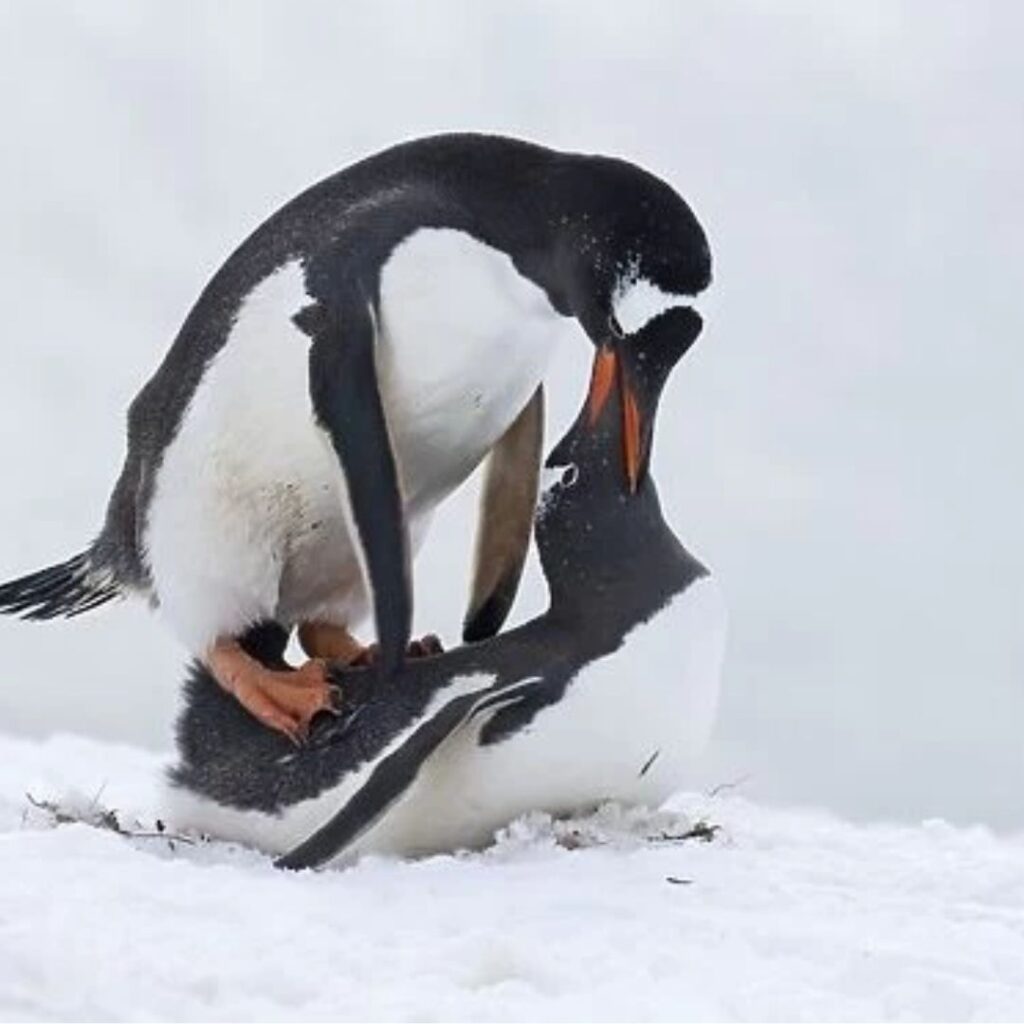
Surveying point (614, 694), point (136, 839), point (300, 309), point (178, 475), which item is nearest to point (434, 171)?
point (300, 309)

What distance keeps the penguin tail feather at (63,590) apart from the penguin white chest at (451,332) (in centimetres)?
110

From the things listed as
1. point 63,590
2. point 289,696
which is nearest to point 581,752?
point 289,696

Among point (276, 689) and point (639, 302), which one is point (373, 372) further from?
point (276, 689)

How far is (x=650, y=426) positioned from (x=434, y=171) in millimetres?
816

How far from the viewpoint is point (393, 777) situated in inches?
184

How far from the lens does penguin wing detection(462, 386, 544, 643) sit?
5.65 m

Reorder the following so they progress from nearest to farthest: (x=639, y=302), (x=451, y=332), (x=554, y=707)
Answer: (x=554, y=707)
(x=639, y=302)
(x=451, y=332)

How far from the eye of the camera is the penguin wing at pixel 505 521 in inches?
222

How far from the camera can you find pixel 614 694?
4.85m

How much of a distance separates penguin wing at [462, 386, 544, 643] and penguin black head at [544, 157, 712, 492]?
575 mm

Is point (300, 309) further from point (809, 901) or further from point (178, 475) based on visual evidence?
point (809, 901)

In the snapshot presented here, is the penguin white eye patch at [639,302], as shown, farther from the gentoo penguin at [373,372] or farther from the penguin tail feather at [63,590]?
the penguin tail feather at [63,590]

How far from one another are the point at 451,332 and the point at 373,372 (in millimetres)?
222

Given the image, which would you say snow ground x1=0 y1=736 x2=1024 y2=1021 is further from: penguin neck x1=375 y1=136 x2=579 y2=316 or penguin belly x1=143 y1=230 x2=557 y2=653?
penguin neck x1=375 y1=136 x2=579 y2=316
